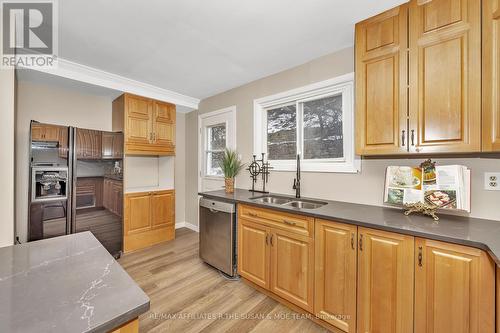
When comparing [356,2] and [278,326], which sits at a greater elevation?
[356,2]

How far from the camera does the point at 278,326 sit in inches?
71.3

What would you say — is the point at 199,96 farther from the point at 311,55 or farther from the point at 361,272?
the point at 361,272

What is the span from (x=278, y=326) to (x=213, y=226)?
122cm

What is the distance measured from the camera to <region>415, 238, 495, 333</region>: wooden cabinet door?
1.17 m

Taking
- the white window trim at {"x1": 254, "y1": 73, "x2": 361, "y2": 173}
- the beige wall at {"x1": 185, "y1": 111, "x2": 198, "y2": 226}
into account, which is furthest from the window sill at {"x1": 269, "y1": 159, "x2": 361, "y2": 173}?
the beige wall at {"x1": 185, "y1": 111, "x2": 198, "y2": 226}

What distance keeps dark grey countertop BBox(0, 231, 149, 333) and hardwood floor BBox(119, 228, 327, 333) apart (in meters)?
1.19

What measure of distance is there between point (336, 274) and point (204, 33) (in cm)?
238

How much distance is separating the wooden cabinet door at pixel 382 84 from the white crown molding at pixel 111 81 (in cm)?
288

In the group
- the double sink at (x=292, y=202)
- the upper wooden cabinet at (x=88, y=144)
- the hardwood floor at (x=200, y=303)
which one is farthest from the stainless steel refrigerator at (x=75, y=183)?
the double sink at (x=292, y=202)

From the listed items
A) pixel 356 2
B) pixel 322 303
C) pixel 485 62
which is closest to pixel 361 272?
pixel 322 303

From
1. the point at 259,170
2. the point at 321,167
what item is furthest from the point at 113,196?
the point at 321,167

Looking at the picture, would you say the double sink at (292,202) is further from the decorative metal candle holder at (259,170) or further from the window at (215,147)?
the window at (215,147)

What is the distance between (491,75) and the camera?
1334 millimetres

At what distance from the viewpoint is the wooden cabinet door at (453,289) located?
1.17m
